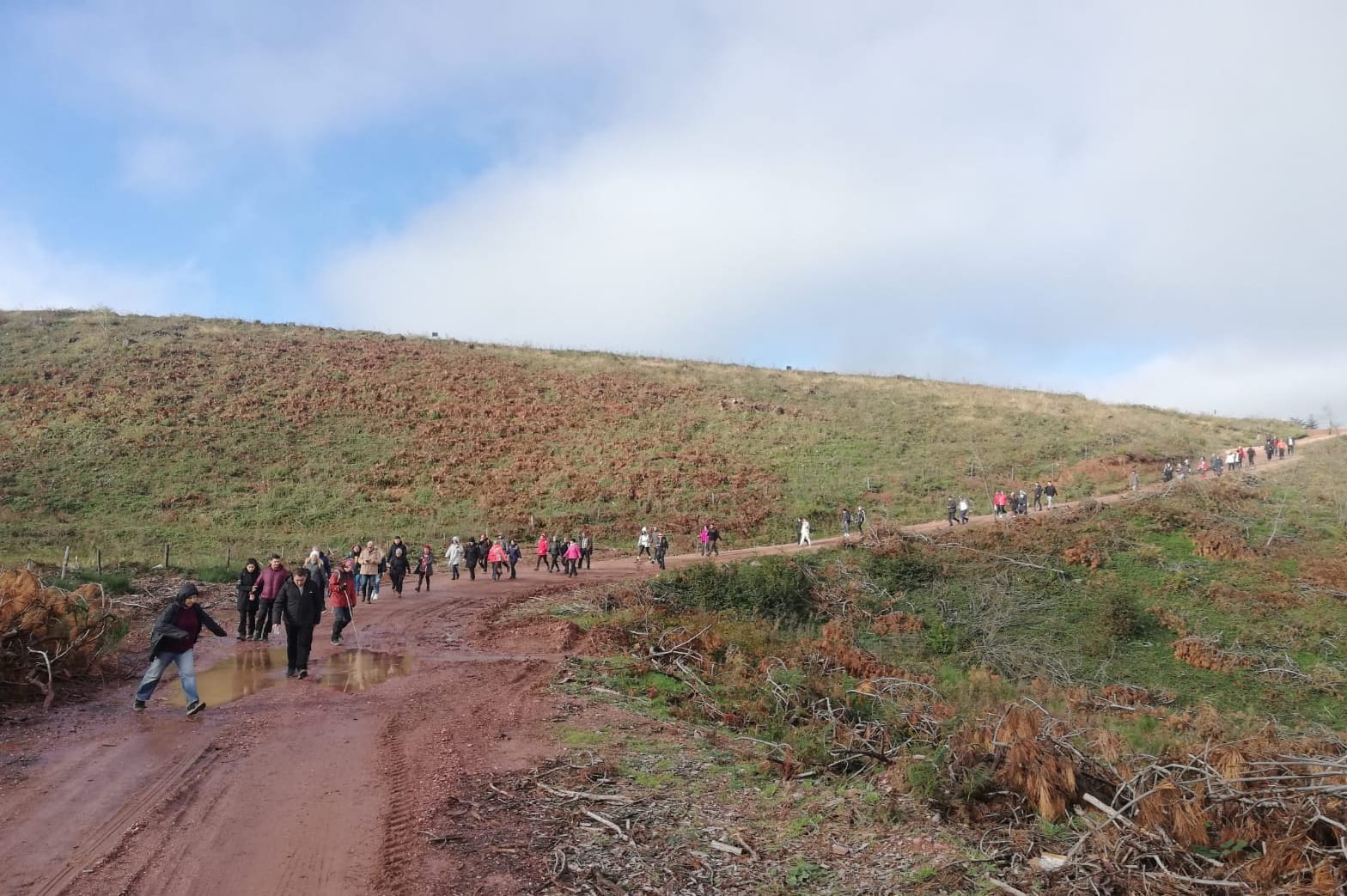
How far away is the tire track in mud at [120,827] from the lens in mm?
5527

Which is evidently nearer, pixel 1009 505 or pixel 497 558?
pixel 497 558

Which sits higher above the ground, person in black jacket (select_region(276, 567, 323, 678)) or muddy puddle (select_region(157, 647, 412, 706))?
person in black jacket (select_region(276, 567, 323, 678))

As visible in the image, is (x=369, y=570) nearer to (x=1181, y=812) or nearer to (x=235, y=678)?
(x=235, y=678)

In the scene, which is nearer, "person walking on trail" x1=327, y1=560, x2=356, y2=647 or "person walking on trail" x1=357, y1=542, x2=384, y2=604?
"person walking on trail" x1=327, y1=560, x2=356, y2=647

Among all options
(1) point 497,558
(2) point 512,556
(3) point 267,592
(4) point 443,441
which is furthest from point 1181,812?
(4) point 443,441

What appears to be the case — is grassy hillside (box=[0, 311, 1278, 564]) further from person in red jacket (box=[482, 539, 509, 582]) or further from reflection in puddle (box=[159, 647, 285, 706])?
reflection in puddle (box=[159, 647, 285, 706])

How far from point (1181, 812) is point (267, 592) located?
46.5 feet

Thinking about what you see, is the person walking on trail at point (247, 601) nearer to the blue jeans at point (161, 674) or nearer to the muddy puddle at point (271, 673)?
the muddy puddle at point (271, 673)

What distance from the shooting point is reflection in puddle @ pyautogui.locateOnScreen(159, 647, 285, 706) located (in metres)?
10.7

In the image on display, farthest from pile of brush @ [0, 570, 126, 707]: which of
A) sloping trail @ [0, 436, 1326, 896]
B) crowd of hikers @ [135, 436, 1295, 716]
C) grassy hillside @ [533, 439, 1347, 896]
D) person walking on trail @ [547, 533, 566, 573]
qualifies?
person walking on trail @ [547, 533, 566, 573]

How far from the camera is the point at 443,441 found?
148 feet

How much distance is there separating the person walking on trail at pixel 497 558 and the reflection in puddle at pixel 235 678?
11.0 m

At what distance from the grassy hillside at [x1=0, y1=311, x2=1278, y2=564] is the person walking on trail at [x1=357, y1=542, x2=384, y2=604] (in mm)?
10622

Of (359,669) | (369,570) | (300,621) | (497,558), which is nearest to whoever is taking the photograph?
(300,621)
